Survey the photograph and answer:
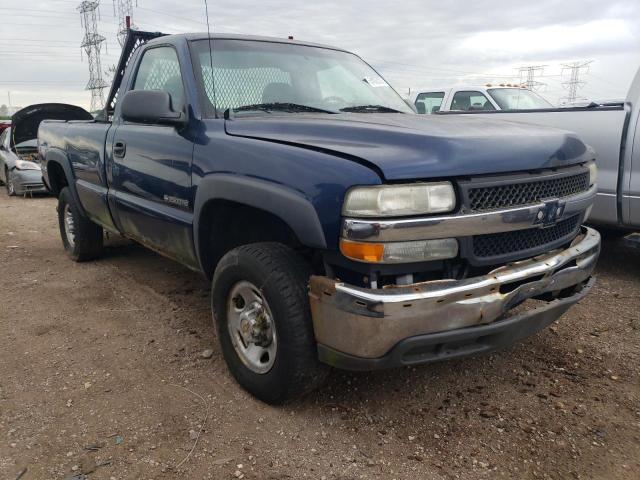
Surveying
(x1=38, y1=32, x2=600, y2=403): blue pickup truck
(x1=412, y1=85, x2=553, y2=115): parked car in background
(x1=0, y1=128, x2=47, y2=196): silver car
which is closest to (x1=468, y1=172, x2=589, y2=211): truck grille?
(x1=38, y1=32, x2=600, y2=403): blue pickup truck

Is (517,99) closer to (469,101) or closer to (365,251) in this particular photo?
(469,101)

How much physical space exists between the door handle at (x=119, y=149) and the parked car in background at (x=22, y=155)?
6.89 m

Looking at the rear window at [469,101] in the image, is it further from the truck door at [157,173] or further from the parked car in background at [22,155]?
the parked car in background at [22,155]

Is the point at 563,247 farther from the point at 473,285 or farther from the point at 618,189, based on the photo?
the point at 618,189

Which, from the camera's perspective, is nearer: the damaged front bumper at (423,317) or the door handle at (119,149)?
the damaged front bumper at (423,317)

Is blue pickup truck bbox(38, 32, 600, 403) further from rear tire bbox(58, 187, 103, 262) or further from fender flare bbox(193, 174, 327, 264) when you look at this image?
rear tire bbox(58, 187, 103, 262)

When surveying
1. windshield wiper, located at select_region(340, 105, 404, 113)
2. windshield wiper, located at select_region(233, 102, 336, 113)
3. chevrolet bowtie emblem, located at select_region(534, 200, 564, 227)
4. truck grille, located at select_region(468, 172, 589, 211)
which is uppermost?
windshield wiper, located at select_region(233, 102, 336, 113)

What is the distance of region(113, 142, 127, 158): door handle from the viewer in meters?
3.88

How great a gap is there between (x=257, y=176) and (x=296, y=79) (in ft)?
3.83

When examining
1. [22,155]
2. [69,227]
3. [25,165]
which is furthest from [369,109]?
[22,155]

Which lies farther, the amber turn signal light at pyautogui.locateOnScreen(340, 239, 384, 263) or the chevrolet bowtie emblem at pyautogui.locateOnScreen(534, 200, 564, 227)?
the chevrolet bowtie emblem at pyautogui.locateOnScreen(534, 200, 564, 227)

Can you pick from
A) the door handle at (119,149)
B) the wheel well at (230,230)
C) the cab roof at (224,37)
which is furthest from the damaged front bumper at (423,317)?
the door handle at (119,149)

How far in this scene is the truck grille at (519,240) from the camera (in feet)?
7.88

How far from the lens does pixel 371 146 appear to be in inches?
93.9
